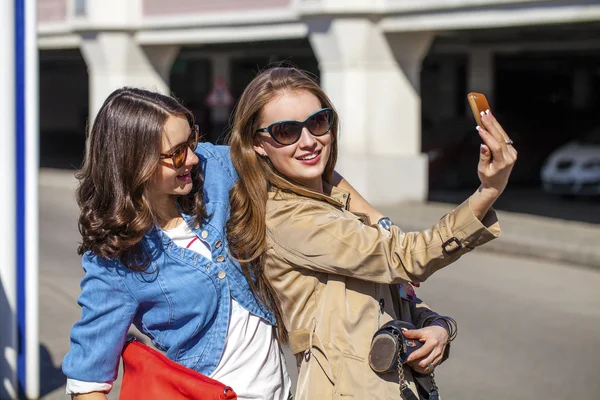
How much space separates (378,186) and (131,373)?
40.7 ft

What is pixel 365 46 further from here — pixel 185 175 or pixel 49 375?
pixel 185 175

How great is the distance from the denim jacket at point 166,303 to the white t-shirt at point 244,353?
27mm

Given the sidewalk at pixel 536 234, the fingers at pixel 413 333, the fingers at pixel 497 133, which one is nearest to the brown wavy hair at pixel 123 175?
the fingers at pixel 413 333

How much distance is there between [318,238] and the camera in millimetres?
2436

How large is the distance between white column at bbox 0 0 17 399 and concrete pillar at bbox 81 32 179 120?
13.0 m

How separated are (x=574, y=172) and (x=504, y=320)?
10.3 m

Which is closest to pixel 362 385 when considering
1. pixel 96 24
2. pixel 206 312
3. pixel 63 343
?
pixel 206 312

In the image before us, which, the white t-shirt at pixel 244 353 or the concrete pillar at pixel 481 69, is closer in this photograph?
the white t-shirt at pixel 244 353

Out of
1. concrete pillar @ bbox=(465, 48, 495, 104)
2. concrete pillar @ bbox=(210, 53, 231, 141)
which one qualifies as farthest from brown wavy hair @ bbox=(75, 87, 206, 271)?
concrete pillar @ bbox=(210, 53, 231, 141)

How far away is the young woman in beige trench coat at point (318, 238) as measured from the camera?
2.35m

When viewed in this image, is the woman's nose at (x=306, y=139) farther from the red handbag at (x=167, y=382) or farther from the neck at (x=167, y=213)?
the red handbag at (x=167, y=382)

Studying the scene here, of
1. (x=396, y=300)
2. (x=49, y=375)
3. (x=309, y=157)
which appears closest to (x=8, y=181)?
(x=49, y=375)

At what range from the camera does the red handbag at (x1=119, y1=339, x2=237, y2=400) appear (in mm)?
2502

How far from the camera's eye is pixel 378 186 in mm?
14891
